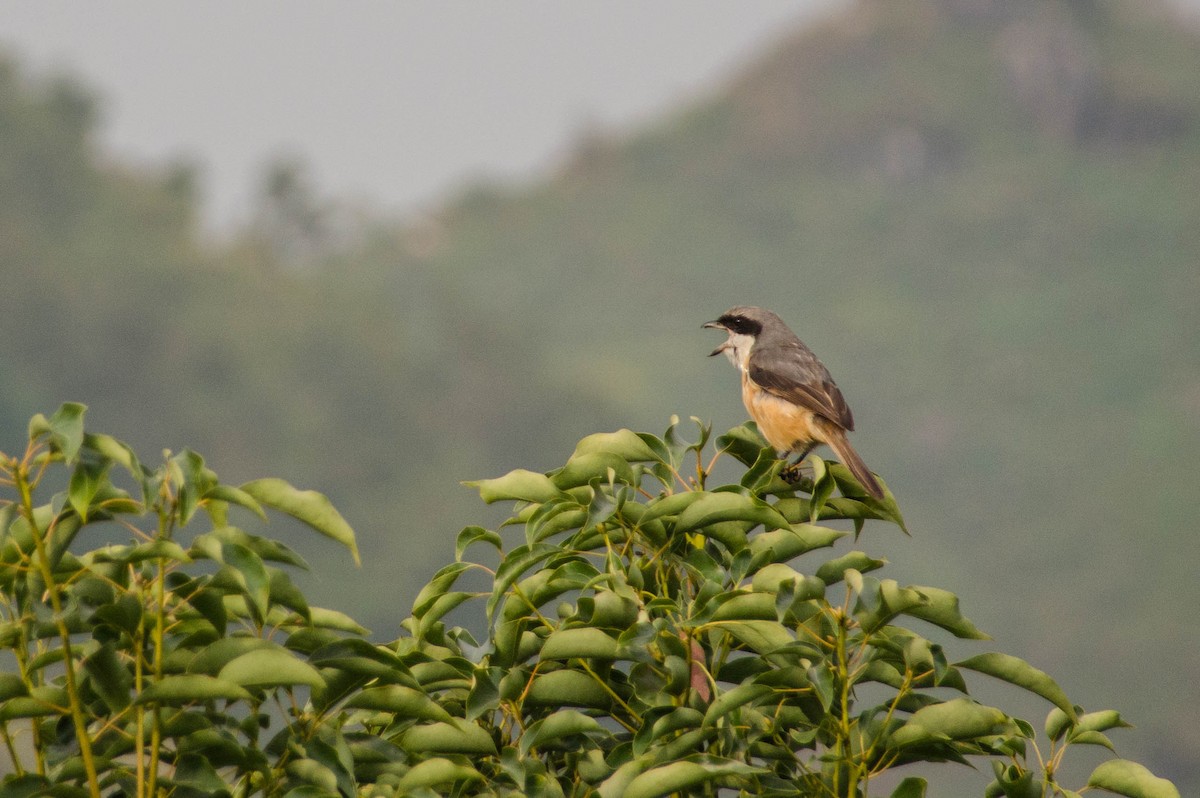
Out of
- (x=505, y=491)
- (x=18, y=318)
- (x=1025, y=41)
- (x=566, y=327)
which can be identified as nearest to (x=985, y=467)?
(x=566, y=327)

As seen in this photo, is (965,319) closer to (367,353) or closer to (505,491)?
(367,353)

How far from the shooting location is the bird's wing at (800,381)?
27.6 feet

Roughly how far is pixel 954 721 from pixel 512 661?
41.7 inches

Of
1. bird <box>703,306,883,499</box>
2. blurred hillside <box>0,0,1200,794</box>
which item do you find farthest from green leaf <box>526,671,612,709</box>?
blurred hillside <box>0,0,1200,794</box>

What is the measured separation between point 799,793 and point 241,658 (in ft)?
4.27

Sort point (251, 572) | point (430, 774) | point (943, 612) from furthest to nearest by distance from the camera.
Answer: point (943, 612), point (430, 774), point (251, 572)

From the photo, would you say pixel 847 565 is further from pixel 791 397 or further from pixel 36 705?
pixel 791 397

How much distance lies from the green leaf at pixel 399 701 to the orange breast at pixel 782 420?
15.9 feet

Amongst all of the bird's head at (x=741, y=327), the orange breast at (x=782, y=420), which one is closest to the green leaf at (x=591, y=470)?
the orange breast at (x=782, y=420)

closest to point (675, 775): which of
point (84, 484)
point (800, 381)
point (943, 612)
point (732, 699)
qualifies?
point (732, 699)

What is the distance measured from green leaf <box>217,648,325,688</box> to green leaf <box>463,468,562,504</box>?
35.6 inches

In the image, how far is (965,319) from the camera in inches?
5733

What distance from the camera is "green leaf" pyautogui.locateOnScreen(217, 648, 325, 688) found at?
3.48 metres

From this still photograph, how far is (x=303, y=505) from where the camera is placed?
3.82 meters
